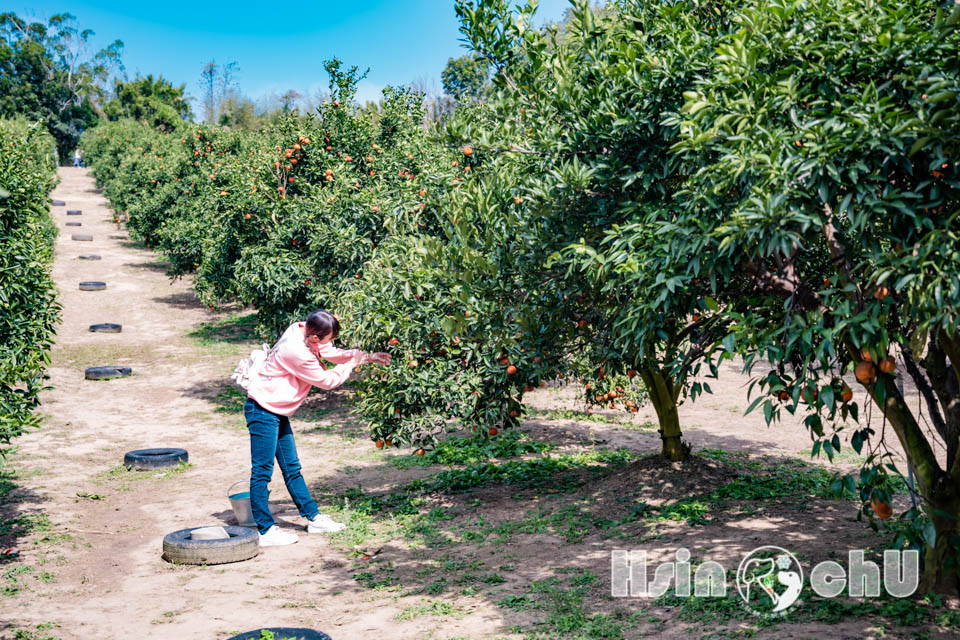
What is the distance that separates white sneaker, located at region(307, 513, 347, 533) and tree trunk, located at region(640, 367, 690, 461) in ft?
9.98

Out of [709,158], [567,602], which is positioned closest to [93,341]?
[567,602]

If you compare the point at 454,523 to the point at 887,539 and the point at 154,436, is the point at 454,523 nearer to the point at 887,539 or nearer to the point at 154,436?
the point at 887,539

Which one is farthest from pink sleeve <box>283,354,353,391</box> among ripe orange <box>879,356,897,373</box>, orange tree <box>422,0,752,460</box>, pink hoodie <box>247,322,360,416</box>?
ripe orange <box>879,356,897,373</box>

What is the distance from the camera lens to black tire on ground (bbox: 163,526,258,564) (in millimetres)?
6070

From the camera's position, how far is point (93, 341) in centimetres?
1853

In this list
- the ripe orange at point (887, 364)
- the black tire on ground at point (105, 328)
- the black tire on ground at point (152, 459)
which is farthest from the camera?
the black tire on ground at point (105, 328)

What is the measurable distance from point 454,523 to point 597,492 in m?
1.42

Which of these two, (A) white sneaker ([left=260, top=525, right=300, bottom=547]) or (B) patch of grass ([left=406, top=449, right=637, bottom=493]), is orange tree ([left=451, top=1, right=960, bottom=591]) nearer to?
(A) white sneaker ([left=260, top=525, right=300, bottom=547])

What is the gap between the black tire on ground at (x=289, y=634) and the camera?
4.30 metres

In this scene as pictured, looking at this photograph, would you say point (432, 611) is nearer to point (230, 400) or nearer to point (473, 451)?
point (473, 451)

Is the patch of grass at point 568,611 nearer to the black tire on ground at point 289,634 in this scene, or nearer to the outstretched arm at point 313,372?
the black tire on ground at point 289,634

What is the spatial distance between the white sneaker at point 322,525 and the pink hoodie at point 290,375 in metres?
0.97

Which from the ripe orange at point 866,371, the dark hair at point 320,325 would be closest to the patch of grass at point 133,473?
the dark hair at point 320,325

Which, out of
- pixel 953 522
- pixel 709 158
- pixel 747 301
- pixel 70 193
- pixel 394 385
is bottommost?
pixel 953 522
